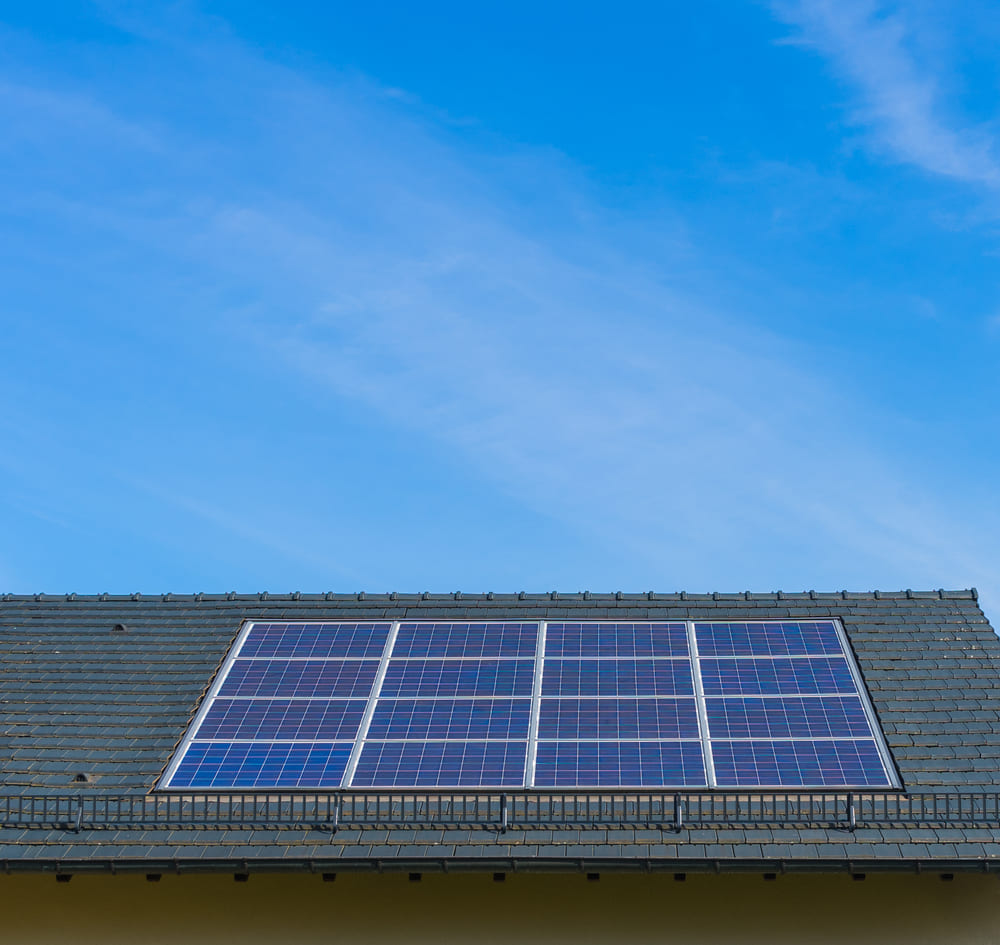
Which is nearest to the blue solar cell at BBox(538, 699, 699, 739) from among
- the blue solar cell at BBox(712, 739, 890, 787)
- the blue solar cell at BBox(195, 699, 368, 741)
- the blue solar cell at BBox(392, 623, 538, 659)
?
the blue solar cell at BBox(712, 739, 890, 787)

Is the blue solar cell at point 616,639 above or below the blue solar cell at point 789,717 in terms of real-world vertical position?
above

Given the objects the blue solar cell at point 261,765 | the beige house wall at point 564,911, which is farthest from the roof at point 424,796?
the beige house wall at point 564,911

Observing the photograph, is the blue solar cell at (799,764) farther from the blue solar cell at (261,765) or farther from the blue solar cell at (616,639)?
the blue solar cell at (261,765)

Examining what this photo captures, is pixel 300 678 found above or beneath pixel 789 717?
above

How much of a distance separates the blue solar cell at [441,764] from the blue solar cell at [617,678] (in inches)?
71.5

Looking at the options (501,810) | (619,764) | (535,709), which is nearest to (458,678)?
(535,709)

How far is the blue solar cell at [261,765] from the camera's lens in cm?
1616

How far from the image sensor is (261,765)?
16562 mm

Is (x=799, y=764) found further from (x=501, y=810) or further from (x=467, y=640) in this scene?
(x=467, y=640)

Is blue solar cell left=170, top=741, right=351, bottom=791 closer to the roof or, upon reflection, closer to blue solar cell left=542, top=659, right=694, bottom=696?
the roof

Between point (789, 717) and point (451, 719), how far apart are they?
4735 mm

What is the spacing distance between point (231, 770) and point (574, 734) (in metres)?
4.63

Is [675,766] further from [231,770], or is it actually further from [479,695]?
[231,770]

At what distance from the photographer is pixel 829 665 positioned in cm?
1891
